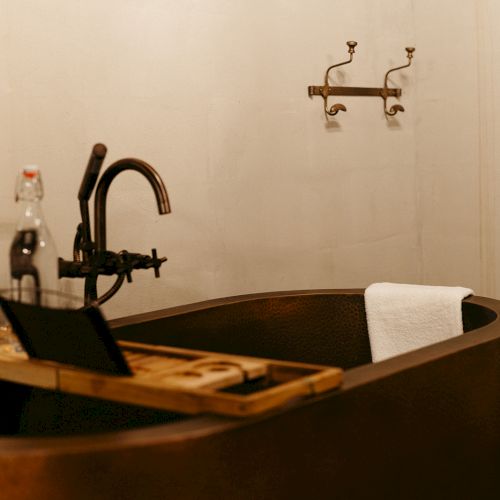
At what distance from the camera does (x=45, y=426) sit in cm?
144

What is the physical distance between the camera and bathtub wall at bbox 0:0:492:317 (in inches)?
78.0

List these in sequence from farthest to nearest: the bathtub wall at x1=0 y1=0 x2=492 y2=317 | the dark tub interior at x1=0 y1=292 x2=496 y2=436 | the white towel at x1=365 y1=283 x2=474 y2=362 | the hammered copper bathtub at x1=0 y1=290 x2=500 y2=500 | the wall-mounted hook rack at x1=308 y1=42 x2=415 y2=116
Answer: the wall-mounted hook rack at x1=308 y1=42 x2=415 y2=116
the bathtub wall at x1=0 y1=0 x2=492 y2=317
the white towel at x1=365 y1=283 x2=474 y2=362
the dark tub interior at x1=0 y1=292 x2=496 y2=436
the hammered copper bathtub at x1=0 y1=290 x2=500 y2=500

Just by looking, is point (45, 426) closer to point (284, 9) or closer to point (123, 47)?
point (123, 47)

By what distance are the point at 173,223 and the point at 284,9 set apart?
0.76 m

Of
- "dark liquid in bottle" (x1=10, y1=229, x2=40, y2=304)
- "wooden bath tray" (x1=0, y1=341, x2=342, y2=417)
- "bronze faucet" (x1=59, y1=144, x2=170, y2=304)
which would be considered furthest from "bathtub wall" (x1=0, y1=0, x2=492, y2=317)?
"wooden bath tray" (x1=0, y1=341, x2=342, y2=417)

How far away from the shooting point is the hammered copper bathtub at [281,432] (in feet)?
2.98

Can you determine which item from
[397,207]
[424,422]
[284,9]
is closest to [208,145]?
[284,9]

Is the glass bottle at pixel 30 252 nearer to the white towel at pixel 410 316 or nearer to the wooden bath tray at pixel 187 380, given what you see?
the wooden bath tray at pixel 187 380

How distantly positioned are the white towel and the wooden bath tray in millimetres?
723

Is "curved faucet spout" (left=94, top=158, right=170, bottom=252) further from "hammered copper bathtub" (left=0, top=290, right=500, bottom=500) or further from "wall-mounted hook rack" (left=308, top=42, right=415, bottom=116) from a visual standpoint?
"wall-mounted hook rack" (left=308, top=42, right=415, bottom=116)

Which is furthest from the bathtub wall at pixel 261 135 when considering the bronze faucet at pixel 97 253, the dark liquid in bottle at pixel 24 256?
the dark liquid in bottle at pixel 24 256

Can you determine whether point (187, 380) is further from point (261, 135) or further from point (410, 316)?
point (261, 135)

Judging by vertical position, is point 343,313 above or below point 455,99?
below

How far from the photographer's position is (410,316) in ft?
6.02
